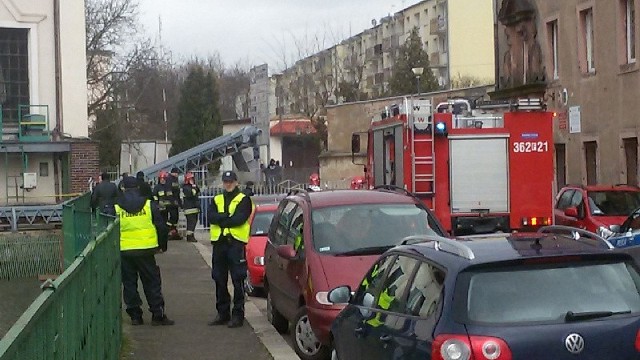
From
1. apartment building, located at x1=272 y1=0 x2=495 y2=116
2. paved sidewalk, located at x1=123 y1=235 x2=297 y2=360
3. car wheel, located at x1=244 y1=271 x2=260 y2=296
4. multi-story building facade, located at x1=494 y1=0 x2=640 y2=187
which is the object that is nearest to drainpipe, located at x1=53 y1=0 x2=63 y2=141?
multi-story building facade, located at x1=494 y1=0 x2=640 y2=187

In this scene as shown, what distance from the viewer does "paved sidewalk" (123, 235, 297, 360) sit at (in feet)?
36.0

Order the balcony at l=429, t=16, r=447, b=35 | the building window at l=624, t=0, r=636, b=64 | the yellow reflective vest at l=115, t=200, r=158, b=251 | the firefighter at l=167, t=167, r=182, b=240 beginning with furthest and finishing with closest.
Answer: the balcony at l=429, t=16, r=447, b=35 → the firefighter at l=167, t=167, r=182, b=240 → the building window at l=624, t=0, r=636, b=64 → the yellow reflective vest at l=115, t=200, r=158, b=251

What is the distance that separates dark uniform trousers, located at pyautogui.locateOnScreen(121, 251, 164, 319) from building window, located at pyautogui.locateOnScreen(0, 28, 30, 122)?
1971 centimetres

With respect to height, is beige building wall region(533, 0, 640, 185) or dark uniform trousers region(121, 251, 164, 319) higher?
beige building wall region(533, 0, 640, 185)

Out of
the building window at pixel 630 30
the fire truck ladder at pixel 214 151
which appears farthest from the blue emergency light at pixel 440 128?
the fire truck ladder at pixel 214 151

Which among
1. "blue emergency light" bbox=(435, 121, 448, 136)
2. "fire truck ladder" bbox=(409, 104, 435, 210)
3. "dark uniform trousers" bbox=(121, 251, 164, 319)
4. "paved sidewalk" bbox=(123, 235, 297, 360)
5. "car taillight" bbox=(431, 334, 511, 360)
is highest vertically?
"blue emergency light" bbox=(435, 121, 448, 136)

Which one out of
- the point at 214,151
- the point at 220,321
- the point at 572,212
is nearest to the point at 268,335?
the point at 220,321

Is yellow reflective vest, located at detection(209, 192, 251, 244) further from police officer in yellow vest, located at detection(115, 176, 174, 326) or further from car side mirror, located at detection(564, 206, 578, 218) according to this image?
car side mirror, located at detection(564, 206, 578, 218)

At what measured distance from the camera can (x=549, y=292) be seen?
5922 mm

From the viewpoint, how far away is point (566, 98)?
29.5 metres

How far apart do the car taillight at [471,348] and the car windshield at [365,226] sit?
4.71 meters

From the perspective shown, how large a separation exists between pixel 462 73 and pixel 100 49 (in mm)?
32825

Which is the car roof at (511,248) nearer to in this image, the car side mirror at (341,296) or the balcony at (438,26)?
the car side mirror at (341,296)

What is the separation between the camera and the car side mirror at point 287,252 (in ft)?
36.0
